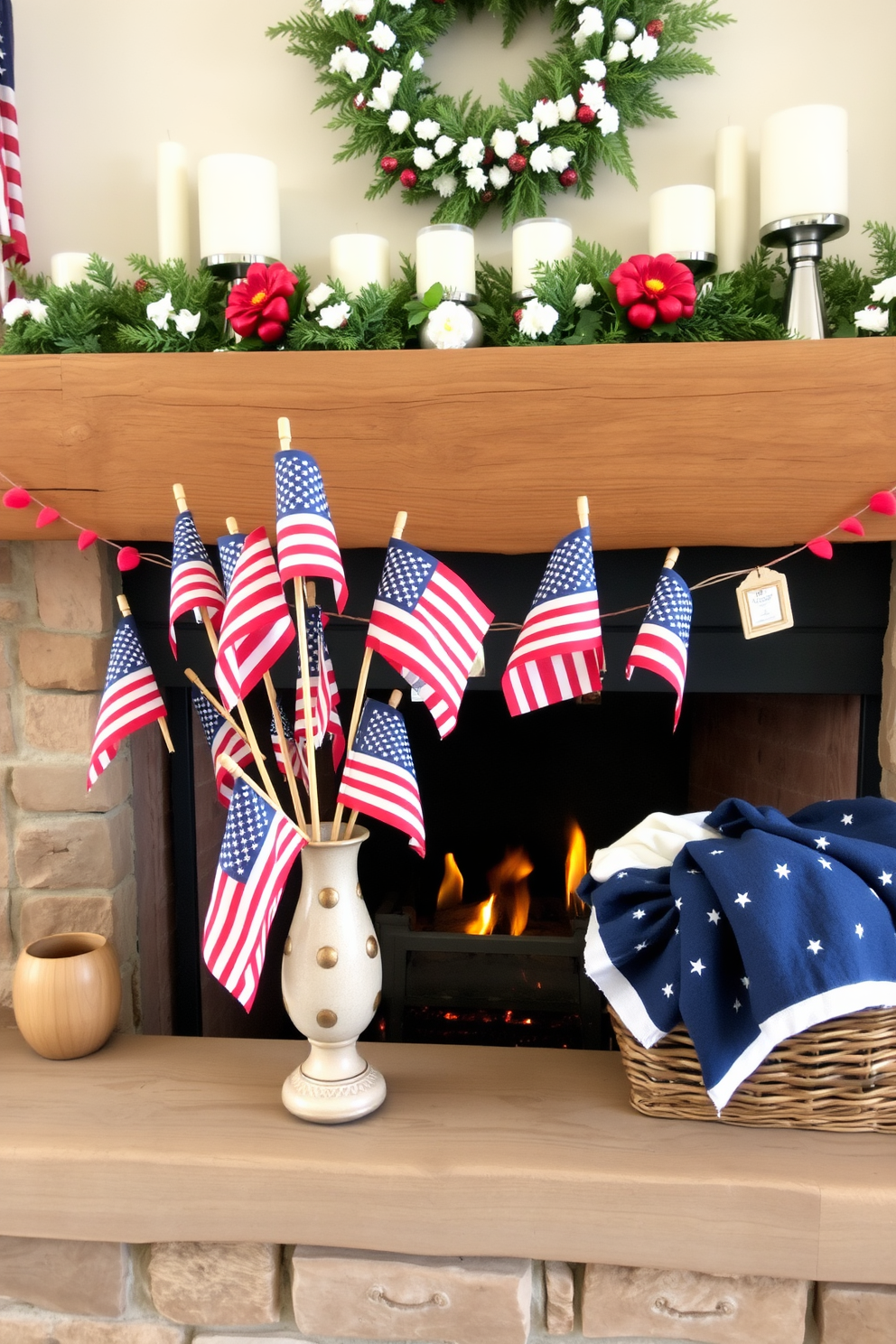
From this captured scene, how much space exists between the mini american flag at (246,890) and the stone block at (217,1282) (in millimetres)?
314

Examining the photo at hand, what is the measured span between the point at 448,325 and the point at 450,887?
1070 mm

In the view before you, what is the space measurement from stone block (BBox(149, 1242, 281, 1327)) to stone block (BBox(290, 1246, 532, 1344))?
0.04 m

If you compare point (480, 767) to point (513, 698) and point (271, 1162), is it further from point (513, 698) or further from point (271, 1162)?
point (271, 1162)

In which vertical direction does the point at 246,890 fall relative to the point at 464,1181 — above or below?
above

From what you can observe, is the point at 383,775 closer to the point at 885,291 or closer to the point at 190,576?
the point at 190,576

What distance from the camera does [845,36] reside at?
143 cm

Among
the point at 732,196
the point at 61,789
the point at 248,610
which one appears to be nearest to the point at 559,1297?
the point at 248,610

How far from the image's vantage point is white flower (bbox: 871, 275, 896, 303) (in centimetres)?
129

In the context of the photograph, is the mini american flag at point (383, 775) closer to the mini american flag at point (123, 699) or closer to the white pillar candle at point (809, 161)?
the mini american flag at point (123, 699)

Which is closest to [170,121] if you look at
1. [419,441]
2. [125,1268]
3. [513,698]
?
[419,441]

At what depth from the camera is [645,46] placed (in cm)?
137

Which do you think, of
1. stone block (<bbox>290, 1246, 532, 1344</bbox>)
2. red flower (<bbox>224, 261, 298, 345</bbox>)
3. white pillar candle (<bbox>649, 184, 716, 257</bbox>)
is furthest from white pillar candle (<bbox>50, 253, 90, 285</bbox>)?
stone block (<bbox>290, 1246, 532, 1344</bbox>)

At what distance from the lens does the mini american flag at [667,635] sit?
3.79 ft

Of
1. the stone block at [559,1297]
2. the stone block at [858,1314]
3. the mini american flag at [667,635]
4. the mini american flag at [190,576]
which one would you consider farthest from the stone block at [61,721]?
the stone block at [858,1314]
